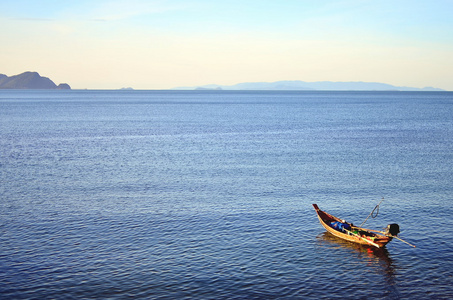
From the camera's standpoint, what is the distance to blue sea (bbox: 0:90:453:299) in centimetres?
3145

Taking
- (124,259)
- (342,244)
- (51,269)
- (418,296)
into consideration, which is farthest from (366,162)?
(51,269)

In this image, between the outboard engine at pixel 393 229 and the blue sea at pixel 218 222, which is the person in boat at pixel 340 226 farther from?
the outboard engine at pixel 393 229

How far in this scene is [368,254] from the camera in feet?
123

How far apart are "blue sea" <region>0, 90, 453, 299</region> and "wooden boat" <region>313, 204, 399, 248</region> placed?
0.87m

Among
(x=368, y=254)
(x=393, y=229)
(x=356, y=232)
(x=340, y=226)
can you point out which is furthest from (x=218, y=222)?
(x=393, y=229)

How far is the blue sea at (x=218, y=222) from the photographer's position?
31453 mm

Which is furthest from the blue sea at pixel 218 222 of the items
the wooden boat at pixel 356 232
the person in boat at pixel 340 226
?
the person in boat at pixel 340 226

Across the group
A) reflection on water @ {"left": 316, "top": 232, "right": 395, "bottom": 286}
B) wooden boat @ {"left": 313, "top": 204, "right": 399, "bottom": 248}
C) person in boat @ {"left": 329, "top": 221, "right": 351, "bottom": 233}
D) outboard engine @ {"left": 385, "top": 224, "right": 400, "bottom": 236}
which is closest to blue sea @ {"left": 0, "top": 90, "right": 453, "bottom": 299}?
reflection on water @ {"left": 316, "top": 232, "right": 395, "bottom": 286}

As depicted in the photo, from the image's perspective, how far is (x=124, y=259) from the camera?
35.4 metres

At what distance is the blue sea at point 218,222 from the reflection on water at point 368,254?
175mm

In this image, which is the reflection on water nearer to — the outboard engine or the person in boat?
the person in boat

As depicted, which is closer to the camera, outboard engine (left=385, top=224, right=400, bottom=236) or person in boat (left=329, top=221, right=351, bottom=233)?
outboard engine (left=385, top=224, right=400, bottom=236)

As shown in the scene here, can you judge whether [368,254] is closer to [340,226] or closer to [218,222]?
[340,226]

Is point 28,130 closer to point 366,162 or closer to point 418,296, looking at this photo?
point 366,162
